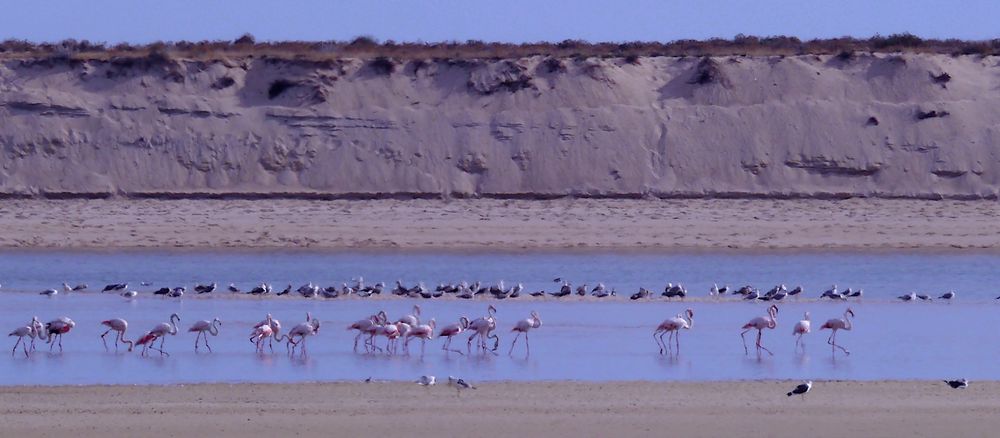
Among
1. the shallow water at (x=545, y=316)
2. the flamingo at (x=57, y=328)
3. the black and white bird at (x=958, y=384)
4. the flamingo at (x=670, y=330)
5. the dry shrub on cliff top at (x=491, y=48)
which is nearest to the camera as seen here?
the black and white bird at (x=958, y=384)

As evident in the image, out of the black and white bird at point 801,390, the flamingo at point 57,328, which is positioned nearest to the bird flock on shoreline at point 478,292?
the flamingo at point 57,328

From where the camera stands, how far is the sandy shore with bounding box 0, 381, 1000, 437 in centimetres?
957

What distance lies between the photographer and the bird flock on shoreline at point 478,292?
19.2m

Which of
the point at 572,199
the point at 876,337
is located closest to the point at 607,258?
the point at 572,199

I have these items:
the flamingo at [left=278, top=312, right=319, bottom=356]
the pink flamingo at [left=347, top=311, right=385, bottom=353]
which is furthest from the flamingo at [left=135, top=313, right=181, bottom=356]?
the pink flamingo at [left=347, top=311, right=385, bottom=353]

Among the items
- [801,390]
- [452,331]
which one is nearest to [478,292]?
[452,331]

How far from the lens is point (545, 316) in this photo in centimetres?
1719

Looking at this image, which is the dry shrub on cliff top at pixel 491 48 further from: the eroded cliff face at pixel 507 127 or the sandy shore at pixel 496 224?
the sandy shore at pixel 496 224

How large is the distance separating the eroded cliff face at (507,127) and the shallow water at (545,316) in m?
7.22

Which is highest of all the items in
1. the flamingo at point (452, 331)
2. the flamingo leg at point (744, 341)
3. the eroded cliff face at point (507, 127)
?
the eroded cliff face at point (507, 127)

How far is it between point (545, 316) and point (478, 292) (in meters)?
2.38

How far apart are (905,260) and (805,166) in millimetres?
8522

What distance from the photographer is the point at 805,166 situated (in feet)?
107

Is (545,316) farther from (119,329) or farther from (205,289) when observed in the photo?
(119,329)
